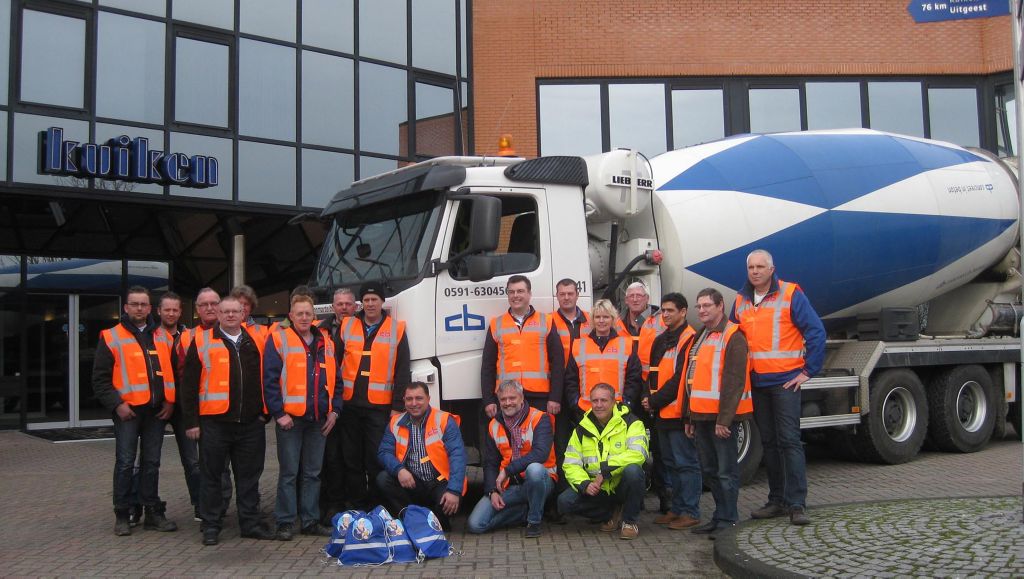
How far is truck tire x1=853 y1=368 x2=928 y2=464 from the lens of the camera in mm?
9289

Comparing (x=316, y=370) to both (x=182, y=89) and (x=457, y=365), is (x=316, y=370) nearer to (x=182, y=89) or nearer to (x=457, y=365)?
(x=457, y=365)

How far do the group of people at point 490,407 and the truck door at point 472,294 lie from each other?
0.20 meters

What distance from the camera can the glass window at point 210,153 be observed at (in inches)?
538

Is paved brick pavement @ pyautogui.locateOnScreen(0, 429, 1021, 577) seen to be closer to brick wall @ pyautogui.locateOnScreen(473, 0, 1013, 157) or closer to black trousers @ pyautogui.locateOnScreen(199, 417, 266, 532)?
black trousers @ pyautogui.locateOnScreen(199, 417, 266, 532)

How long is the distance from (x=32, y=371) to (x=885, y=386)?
12119mm

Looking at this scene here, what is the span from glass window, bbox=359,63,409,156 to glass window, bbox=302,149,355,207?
0.47 metres

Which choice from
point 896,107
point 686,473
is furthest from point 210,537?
point 896,107

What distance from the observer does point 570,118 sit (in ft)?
57.5

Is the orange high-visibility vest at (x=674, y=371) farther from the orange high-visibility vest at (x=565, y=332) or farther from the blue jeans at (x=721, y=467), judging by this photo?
the orange high-visibility vest at (x=565, y=332)

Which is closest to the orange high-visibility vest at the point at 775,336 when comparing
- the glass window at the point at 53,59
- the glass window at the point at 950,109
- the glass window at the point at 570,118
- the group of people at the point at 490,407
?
the group of people at the point at 490,407

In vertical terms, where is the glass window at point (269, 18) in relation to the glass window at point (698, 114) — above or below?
above

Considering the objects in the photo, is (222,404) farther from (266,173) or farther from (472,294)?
(266,173)

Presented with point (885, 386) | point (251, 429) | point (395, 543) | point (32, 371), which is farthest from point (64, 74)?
point (885, 386)

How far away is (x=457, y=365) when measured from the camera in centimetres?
691
